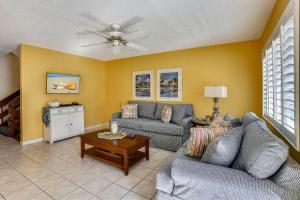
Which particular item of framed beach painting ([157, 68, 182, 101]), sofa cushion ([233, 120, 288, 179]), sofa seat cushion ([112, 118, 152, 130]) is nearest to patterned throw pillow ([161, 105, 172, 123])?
sofa seat cushion ([112, 118, 152, 130])

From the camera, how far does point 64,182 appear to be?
224 centimetres

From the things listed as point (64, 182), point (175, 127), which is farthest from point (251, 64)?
point (64, 182)

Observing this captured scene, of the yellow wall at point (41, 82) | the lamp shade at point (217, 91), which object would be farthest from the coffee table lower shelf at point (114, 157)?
the yellow wall at point (41, 82)

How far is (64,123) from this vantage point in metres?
4.17

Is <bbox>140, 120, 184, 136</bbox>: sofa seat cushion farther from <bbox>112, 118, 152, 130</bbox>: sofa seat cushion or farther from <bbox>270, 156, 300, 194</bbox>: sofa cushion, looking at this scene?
<bbox>270, 156, 300, 194</bbox>: sofa cushion

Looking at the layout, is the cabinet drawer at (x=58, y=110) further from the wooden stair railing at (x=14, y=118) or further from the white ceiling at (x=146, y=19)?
the white ceiling at (x=146, y=19)

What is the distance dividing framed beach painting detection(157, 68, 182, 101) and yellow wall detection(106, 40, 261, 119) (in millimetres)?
124

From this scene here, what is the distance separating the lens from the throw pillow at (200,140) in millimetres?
1837

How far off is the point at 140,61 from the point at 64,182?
3.73m

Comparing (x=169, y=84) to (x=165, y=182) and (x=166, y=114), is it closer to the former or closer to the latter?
(x=166, y=114)

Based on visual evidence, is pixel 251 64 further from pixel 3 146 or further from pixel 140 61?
pixel 3 146

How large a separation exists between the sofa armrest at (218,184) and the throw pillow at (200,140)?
0.48 meters

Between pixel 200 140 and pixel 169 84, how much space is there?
9.10 ft

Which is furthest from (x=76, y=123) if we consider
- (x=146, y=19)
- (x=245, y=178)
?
(x=245, y=178)
